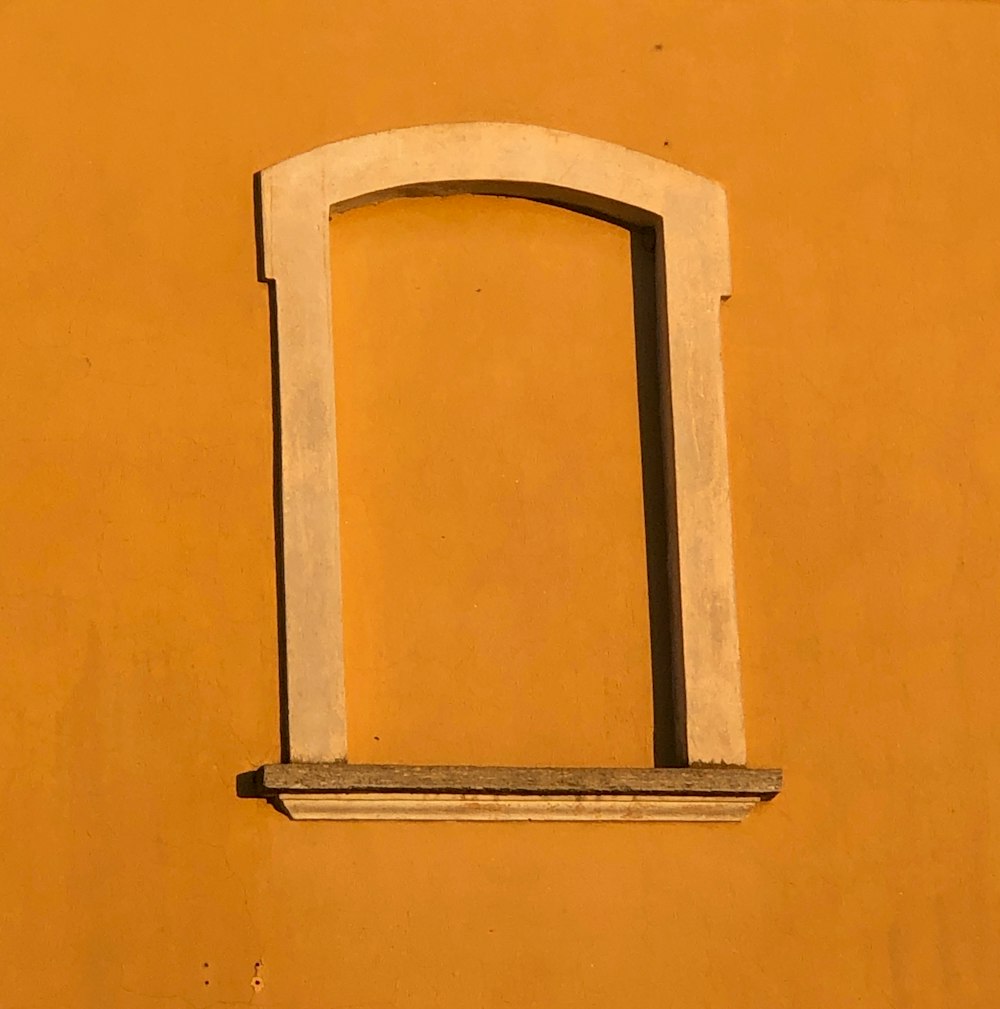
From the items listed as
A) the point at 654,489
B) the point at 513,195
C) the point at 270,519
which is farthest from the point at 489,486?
the point at 513,195

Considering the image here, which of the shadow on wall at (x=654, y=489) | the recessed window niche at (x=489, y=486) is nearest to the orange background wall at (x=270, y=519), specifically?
the shadow on wall at (x=654, y=489)

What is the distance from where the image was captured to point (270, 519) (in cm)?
911

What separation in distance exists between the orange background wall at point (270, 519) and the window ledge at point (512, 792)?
0.21ft

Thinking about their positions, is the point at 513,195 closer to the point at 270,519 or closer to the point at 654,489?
the point at 654,489

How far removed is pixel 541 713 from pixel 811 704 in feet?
2.78

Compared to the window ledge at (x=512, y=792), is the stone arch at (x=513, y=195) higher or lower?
higher

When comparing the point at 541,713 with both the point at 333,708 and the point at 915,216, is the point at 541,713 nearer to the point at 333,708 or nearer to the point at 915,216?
the point at 333,708

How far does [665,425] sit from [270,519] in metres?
1.32

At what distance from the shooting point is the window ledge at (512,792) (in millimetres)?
8828

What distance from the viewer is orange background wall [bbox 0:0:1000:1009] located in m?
8.86

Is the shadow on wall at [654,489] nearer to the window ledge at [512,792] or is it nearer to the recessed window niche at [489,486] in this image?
the recessed window niche at [489,486]

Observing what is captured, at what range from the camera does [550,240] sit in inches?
378

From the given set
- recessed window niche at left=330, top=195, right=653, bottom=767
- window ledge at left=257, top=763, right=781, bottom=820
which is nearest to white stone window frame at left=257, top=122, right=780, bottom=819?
window ledge at left=257, top=763, right=781, bottom=820

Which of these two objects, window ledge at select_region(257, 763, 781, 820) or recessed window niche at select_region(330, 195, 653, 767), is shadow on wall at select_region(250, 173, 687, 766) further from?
window ledge at select_region(257, 763, 781, 820)
